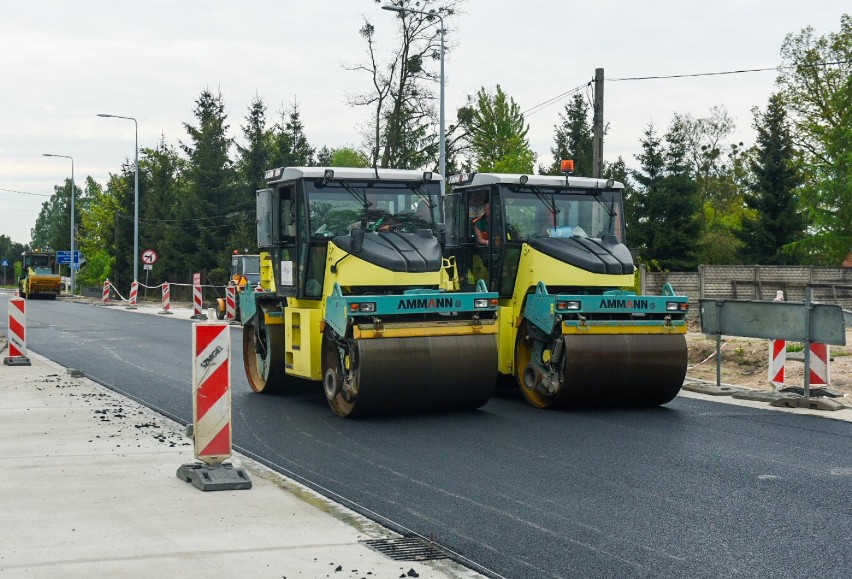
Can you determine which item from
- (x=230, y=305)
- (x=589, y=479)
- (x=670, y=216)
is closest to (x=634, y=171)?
(x=670, y=216)

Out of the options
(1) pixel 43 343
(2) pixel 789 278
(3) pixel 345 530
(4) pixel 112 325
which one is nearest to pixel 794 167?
(2) pixel 789 278

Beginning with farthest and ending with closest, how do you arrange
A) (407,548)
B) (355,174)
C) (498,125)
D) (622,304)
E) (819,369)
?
(498,125) → (819,369) → (355,174) → (622,304) → (407,548)

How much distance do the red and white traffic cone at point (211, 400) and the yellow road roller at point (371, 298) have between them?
2988 millimetres

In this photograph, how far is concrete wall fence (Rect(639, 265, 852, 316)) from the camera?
31250 millimetres

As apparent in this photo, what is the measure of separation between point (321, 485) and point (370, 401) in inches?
121

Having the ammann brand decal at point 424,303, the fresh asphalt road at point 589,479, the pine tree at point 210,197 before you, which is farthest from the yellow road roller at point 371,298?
the pine tree at point 210,197

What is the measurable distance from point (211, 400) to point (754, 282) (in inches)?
1049

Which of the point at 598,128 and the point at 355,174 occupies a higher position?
the point at 598,128

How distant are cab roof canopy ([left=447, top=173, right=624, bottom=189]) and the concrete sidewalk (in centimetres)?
506

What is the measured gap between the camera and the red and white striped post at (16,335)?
1706cm

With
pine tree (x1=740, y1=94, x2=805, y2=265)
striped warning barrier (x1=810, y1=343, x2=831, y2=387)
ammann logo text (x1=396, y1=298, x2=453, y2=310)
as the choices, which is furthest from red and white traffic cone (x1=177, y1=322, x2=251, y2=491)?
pine tree (x1=740, y1=94, x2=805, y2=265)

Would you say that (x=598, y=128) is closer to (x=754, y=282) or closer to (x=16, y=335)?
(x=754, y=282)

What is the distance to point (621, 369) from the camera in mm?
12047

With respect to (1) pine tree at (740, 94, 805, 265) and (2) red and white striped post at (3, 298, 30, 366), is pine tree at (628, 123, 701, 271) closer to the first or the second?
(1) pine tree at (740, 94, 805, 265)
